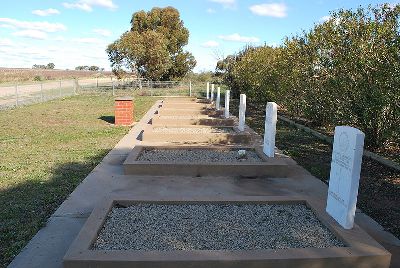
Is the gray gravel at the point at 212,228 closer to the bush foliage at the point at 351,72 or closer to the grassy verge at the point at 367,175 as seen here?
the grassy verge at the point at 367,175

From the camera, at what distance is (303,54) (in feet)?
41.3

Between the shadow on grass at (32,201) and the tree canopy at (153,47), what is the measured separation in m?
25.4

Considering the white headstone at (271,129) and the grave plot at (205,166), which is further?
the white headstone at (271,129)

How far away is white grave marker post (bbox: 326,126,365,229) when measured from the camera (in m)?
4.08

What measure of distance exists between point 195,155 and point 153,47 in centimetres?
2581

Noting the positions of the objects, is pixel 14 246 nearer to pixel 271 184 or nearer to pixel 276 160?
pixel 271 184

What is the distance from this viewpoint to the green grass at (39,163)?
470 cm

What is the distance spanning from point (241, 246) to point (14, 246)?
2.52 m

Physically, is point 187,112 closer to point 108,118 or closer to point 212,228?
point 108,118

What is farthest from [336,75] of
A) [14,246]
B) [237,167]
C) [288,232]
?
[14,246]

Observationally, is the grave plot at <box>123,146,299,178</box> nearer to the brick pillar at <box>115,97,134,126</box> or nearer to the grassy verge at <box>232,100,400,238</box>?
the grassy verge at <box>232,100,400,238</box>

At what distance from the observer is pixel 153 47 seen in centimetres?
3203

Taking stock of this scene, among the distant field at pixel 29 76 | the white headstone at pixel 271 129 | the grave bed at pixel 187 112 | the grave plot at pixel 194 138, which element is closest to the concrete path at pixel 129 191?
the white headstone at pixel 271 129

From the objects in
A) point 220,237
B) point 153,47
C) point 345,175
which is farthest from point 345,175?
point 153,47
